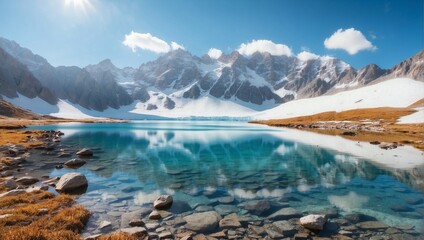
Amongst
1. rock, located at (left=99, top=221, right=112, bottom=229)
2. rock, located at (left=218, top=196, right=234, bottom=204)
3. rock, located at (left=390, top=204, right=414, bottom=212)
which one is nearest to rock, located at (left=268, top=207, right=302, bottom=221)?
rock, located at (left=218, top=196, right=234, bottom=204)

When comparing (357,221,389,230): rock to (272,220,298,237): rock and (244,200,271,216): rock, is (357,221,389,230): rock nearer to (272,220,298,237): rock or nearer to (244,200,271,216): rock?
(272,220,298,237): rock

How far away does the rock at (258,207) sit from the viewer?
17734 millimetres

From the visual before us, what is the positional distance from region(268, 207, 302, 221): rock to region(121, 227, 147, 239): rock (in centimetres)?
755

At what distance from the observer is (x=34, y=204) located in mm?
16641

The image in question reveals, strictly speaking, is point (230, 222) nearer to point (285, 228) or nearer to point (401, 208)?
point (285, 228)

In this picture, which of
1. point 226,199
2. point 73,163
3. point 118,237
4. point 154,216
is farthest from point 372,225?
point 73,163

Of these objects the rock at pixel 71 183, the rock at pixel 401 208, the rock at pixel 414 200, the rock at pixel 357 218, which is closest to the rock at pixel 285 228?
the rock at pixel 357 218

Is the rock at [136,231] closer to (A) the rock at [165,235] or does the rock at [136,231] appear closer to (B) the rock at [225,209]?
(A) the rock at [165,235]

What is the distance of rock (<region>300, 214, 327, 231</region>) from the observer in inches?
581

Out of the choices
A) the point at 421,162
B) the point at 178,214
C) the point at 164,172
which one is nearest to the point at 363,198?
the point at 178,214

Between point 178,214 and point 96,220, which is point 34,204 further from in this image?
point 178,214

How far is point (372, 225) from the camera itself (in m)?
15.9

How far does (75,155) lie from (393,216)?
39.6 m

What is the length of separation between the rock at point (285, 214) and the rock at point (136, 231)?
7546 millimetres
